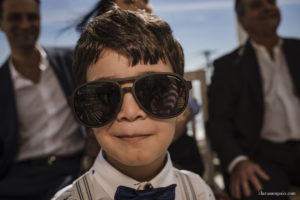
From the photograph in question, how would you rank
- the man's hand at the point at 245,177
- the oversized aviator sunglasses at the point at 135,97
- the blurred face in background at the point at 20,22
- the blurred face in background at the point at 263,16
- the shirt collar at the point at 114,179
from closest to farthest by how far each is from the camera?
the oversized aviator sunglasses at the point at 135,97
the shirt collar at the point at 114,179
the man's hand at the point at 245,177
the blurred face in background at the point at 20,22
the blurred face in background at the point at 263,16

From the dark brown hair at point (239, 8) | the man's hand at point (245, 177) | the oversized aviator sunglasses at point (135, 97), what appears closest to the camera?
the oversized aviator sunglasses at point (135, 97)

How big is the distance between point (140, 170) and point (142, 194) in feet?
0.33

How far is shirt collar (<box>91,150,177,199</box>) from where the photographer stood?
2.46 ft

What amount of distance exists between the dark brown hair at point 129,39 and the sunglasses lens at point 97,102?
0.31 ft

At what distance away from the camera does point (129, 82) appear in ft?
2.13

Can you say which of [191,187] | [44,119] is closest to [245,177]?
[191,187]

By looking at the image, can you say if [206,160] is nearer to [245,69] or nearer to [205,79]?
[205,79]

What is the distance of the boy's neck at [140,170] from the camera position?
0.78m

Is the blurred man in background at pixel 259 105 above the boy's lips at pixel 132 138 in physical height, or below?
below

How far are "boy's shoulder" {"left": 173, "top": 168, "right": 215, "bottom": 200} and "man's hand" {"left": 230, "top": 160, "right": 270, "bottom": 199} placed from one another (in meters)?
0.66

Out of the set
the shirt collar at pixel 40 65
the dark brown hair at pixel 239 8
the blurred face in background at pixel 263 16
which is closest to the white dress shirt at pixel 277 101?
the blurred face in background at pixel 263 16

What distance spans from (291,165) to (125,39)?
1.45 m

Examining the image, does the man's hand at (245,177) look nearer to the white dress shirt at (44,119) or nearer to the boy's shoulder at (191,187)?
the boy's shoulder at (191,187)

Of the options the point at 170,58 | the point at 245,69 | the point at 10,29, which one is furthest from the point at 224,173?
the point at 10,29
